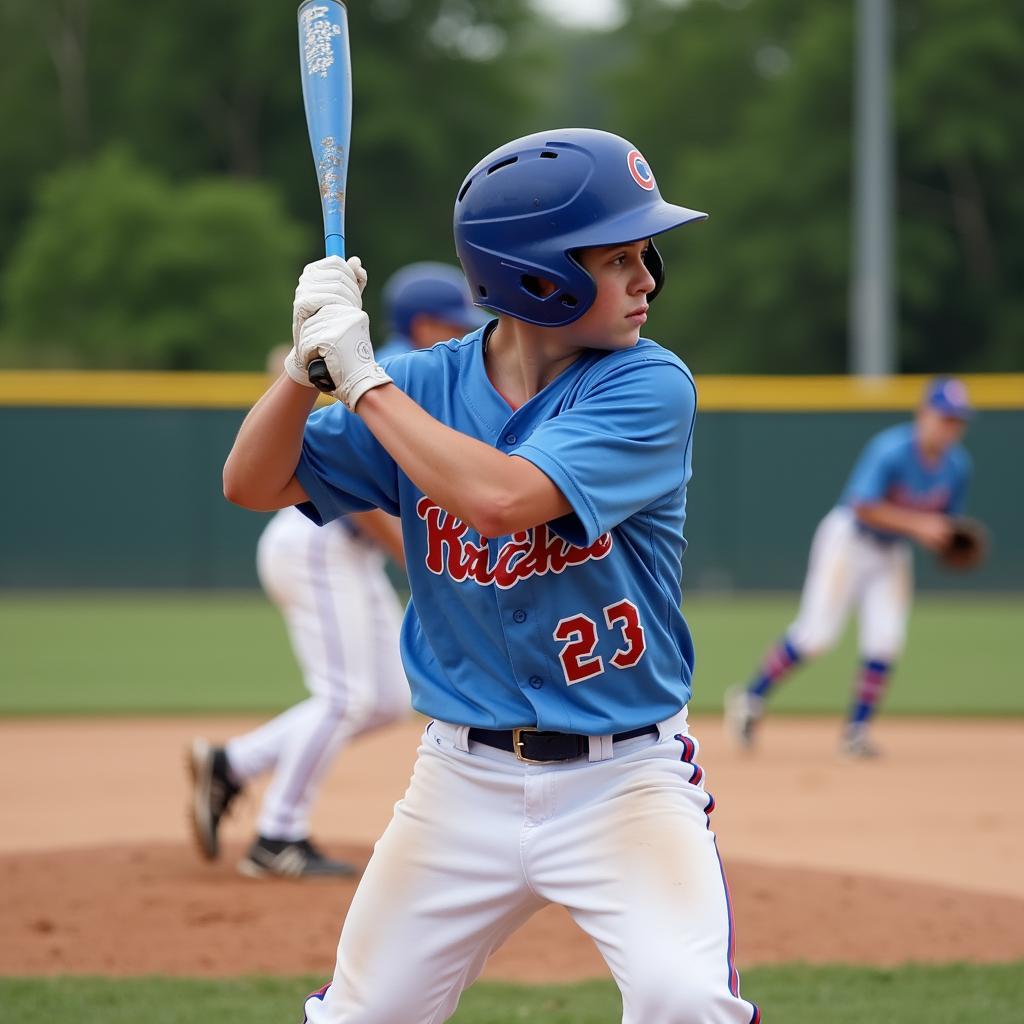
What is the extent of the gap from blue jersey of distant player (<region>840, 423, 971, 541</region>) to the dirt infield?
1.31 metres

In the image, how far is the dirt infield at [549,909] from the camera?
16.1 feet

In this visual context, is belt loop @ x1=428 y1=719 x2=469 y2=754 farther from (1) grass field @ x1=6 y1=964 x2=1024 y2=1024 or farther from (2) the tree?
(2) the tree

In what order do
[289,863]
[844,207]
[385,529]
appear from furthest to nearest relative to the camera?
[844,207]
[289,863]
[385,529]

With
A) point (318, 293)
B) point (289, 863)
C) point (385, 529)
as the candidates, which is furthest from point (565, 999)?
point (318, 293)

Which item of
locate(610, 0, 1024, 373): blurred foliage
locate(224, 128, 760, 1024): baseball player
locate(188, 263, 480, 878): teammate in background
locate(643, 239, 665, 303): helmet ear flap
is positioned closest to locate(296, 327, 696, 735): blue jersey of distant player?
locate(224, 128, 760, 1024): baseball player

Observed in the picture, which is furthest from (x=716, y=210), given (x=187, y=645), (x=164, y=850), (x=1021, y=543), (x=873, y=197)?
(x=164, y=850)

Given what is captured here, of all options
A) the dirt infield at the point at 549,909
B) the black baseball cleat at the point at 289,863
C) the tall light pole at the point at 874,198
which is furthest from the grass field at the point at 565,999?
the tall light pole at the point at 874,198

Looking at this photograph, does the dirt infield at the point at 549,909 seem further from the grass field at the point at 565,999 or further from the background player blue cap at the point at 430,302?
the background player blue cap at the point at 430,302

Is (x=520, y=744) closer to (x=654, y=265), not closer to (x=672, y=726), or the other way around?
(x=672, y=726)

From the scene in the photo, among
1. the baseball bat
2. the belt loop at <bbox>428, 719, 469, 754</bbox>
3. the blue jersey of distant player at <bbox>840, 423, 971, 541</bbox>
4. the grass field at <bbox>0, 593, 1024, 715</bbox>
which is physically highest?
the baseball bat

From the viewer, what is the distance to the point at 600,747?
2881 millimetres

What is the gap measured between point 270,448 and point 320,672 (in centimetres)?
285

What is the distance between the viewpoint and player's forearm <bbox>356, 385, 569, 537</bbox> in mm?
2680

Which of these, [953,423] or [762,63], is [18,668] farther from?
[762,63]
